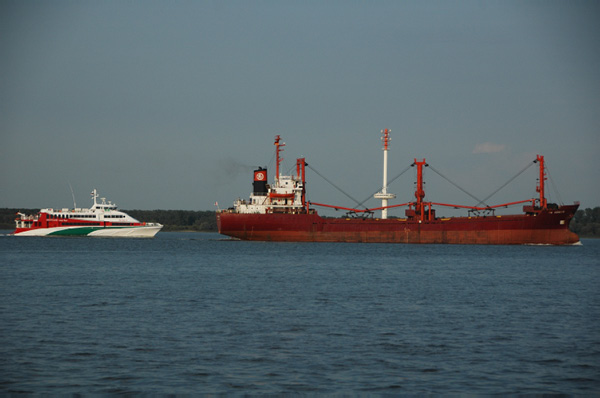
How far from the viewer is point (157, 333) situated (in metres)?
18.7

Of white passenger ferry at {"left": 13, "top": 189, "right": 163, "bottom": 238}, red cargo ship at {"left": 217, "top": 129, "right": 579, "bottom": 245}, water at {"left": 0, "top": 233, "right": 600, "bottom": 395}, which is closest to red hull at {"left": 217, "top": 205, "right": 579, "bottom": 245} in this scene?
red cargo ship at {"left": 217, "top": 129, "right": 579, "bottom": 245}

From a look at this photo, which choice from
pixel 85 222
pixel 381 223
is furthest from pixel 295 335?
pixel 85 222

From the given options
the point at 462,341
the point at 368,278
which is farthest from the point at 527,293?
the point at 462,341

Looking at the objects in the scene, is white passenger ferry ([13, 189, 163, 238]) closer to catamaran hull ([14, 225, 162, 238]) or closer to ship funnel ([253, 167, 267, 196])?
catamaran hull ([14, 225, 162, 238])

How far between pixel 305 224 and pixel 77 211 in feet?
124

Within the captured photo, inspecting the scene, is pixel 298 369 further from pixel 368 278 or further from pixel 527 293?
pixel 368 278

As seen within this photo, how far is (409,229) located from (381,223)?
3454 millimetres

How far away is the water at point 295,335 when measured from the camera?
13.6m

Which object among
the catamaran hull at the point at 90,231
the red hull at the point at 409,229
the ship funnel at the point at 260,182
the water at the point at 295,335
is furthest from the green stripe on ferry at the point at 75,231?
the water at the point at 295,335

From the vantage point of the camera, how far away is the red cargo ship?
7531 centimetres

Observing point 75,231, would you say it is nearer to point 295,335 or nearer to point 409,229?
point 409,229

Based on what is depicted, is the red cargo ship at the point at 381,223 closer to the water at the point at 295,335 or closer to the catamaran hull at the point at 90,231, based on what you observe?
the catamaran hull at the point at 90,231

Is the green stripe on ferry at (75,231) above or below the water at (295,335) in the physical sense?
above

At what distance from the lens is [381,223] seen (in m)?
80.2
